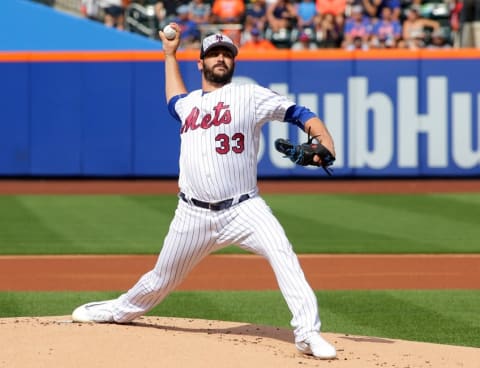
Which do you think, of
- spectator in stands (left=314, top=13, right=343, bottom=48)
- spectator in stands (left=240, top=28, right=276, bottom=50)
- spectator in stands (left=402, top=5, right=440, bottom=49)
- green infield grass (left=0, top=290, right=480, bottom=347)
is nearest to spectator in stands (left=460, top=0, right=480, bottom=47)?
spectator in stands (left=402, top=5, right=440, bottom=49)

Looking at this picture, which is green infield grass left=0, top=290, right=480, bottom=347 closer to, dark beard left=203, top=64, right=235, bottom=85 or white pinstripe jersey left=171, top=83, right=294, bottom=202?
white pinstripe jersey left=171, top=83, right=294, bottom=202

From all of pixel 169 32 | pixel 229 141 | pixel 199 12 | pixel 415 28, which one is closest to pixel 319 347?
pixel 229 141

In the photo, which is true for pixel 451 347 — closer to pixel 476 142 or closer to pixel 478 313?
pixel 478 313

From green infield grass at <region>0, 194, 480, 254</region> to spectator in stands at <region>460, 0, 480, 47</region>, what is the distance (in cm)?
523

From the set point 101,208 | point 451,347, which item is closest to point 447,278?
point 451,347

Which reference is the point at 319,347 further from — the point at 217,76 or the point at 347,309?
the point at 347,309

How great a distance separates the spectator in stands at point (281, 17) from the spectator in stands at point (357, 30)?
103 centimetres

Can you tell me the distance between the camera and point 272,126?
19516mm

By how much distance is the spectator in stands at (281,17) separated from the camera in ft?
69.5

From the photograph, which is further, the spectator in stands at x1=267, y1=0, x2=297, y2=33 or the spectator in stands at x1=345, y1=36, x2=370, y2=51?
the spectator in stands at x1=267, y1=0, x2=297, y2=33

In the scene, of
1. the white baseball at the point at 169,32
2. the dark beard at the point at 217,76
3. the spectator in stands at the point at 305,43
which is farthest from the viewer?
the spectator in stands at the point at 305,43

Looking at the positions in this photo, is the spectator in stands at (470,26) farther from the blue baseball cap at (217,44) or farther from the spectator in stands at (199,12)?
the blue baseball cap at (217,44)

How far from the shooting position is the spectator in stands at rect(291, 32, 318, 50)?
20.7m

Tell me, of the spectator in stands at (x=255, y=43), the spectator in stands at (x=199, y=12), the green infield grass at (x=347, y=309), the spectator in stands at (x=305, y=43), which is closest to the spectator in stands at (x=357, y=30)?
the spectator in stands at (x=305, y=43)
